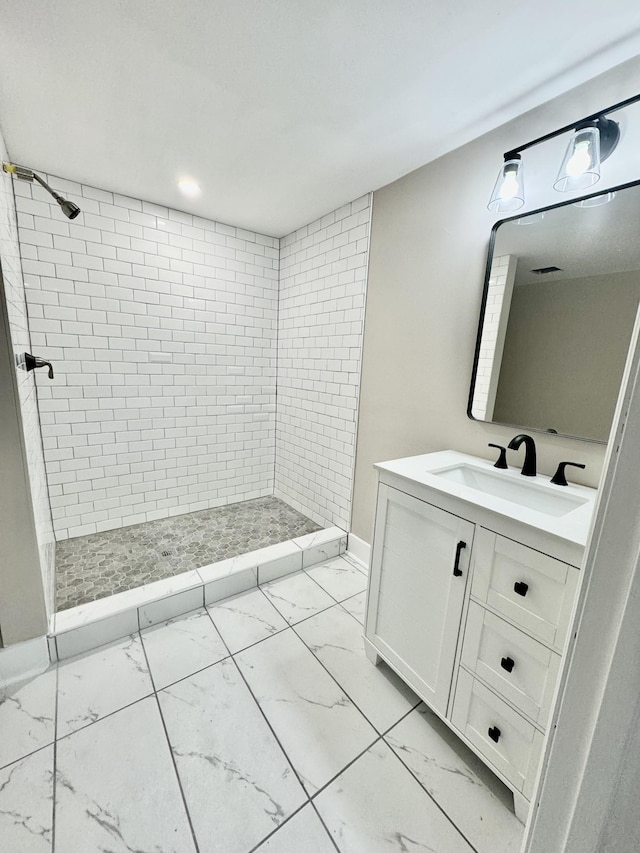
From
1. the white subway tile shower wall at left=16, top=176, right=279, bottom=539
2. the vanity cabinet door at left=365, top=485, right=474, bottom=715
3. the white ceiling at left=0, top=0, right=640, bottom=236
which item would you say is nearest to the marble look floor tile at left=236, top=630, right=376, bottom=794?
the vanity cabinet door at left=365, top=485, right=474, bottom=715

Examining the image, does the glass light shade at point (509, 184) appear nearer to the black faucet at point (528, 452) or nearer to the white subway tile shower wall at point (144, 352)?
the black faucet at point (528, 452)

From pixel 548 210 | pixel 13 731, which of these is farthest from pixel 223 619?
pixel 548 210

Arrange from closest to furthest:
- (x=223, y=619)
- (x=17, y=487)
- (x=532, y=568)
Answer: (x=532, y=568), (x=17, y=487), (x=223, y=619)

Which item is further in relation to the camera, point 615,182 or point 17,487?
point 17,487

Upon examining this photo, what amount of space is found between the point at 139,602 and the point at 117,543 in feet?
2.68

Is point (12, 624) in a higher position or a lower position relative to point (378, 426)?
lower

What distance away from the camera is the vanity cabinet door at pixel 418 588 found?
3.73 feet

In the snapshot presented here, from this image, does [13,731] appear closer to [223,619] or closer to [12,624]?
[12,624]

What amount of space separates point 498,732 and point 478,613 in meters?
0.35

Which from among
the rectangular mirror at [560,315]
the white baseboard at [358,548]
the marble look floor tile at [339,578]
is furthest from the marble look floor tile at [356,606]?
the rectangular mirror at [560,315]

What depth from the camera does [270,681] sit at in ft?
Result: 4.66

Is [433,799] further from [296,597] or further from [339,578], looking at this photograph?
[339,578]

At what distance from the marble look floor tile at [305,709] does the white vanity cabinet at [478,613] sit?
267mm

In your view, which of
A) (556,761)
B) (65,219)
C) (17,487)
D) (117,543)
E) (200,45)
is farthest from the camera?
(117,543)
